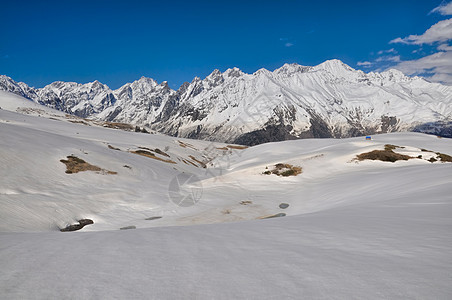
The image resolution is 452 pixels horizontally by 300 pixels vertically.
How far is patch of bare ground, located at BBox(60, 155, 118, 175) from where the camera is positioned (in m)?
26.8

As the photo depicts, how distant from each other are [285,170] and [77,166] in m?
24.6

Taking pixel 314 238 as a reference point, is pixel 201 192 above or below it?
below

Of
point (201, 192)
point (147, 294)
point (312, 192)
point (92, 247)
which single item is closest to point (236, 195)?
point (201, 192)

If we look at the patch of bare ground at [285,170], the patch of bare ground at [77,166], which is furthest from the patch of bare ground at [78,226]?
the patch of bare ground at [285,170]

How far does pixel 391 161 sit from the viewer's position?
31.8m

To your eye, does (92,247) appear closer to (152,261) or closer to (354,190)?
(152,261)

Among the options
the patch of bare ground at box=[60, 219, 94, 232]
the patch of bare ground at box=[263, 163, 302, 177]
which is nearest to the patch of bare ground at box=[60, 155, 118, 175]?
the patch of bare ground at box=[60, 219, 94, 232]

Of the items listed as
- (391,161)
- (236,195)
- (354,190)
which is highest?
(391,161)

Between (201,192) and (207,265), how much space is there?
23292mm

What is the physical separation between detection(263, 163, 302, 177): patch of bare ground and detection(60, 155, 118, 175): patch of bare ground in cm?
1972

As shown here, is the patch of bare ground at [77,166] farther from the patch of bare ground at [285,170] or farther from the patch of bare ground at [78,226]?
the patch of bare ground at [285,170]

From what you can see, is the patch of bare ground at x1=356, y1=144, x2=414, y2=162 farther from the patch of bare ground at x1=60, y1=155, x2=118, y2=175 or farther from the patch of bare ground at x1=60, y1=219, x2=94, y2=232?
the patch of bare ground at x1=60, y1=155, x2=118, y2=175

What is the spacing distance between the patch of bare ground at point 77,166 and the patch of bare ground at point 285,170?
19.7 meters

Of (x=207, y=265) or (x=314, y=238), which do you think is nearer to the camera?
(x=207, y=265)
